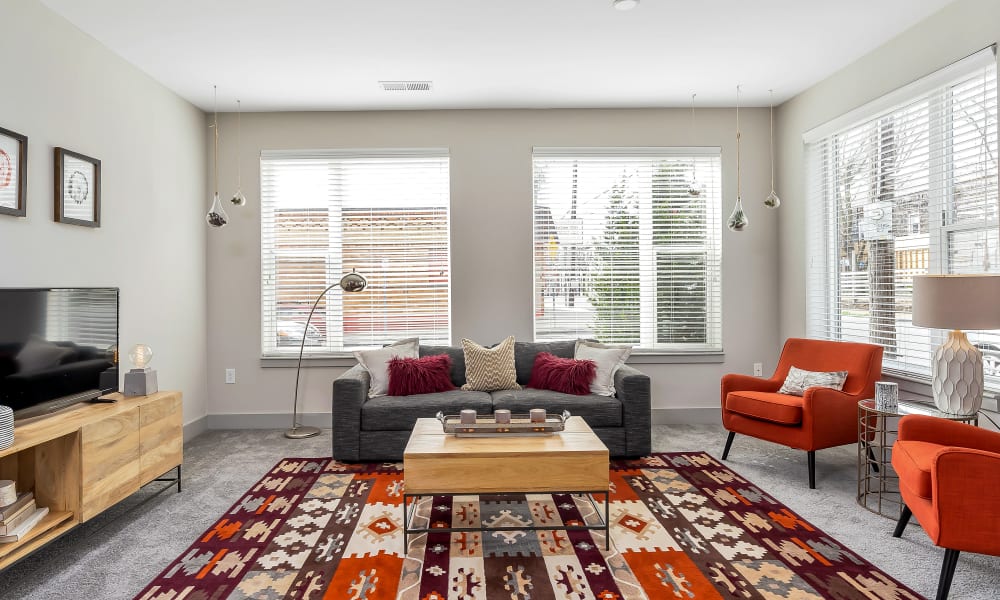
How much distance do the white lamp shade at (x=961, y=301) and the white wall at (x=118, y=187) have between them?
4.71m

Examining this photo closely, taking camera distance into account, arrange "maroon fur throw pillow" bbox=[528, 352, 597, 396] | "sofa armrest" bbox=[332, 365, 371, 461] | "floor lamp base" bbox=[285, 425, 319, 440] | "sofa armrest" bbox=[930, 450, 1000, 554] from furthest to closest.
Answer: "floor lamp base" bbox=[285, 425, 319, 440] < "maroon fur throw pillow" bbox=[528, 352, 597, 396] < "sofa armrest" bbox=[332, 365, 371, 461] < "sofa armrest" bbox=[930, 450, 1000, 554]

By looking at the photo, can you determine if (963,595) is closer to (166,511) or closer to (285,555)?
(285,555)

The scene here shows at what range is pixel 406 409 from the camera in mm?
Answer: 3971

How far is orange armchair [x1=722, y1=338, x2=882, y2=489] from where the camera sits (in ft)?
11.3

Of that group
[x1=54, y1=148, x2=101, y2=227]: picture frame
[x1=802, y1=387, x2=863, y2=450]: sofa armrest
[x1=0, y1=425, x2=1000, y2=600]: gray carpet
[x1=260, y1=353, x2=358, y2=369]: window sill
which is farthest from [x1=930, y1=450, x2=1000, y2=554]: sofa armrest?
[x1=54, y1=148, x2=101, y2=227]: picture frame

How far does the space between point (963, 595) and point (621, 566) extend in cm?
131

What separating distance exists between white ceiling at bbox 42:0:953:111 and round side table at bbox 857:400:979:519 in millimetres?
2284

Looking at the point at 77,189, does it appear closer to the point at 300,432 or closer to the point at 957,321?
the point at 300,432

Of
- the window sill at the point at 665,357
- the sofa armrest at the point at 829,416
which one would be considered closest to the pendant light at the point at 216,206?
the window sill at the point at 665,357

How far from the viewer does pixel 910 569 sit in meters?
2.43

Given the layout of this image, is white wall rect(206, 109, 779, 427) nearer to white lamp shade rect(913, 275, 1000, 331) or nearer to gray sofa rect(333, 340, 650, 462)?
gray sofa rect(333, 340, 650, 462)

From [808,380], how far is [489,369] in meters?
2.24

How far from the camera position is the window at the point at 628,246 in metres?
5.12

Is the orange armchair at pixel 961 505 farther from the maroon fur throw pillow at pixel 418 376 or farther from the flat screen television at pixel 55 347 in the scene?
the flat screen television at pixel 55 347
